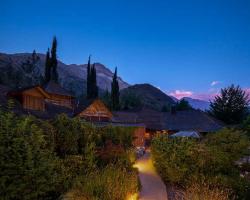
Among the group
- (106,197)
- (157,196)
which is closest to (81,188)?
(106,197)

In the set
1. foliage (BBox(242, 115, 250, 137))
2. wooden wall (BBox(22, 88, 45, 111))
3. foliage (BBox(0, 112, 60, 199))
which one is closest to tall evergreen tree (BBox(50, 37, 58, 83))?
wooden wall (BBox(22, 88, 45, 111))

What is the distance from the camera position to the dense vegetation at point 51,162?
6.46 m

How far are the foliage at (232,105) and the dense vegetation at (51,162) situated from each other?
142 feet

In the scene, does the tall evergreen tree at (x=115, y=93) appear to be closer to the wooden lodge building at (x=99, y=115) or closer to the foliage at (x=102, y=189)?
the wooden lodge building at (x=99, y=115)

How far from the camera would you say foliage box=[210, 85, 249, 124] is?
5381 centimetres

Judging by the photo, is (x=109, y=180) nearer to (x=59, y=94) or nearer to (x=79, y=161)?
(x=79, y=161)

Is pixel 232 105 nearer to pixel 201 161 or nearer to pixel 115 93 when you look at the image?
pixel 115 93

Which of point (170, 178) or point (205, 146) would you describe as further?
point (205, 146)

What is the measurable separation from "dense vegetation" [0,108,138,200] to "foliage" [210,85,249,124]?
43.3 meters

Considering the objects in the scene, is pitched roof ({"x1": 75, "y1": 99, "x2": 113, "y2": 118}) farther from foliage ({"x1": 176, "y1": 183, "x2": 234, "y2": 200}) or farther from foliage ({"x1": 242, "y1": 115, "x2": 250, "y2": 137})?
foliage ({"x1": 176, "y1": 183, "x2": 234, "y2": 200})

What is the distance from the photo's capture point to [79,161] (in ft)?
39.7

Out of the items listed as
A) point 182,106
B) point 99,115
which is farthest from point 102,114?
point 182,106

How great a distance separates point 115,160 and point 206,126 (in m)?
34.2

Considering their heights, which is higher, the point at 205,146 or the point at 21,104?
the point at 21,104
